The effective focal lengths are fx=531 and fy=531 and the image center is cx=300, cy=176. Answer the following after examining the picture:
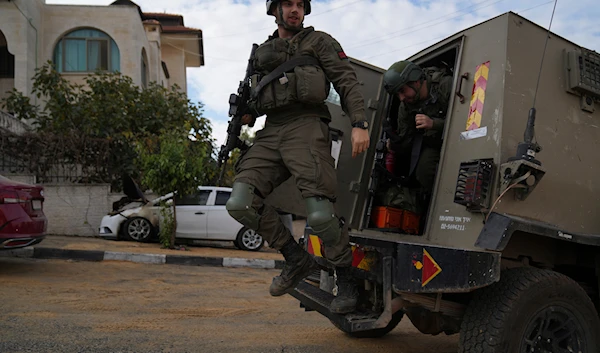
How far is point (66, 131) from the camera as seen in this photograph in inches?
497

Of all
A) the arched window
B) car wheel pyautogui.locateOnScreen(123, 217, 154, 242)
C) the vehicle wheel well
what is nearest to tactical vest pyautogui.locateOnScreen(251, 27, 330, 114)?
the vehicle wheel well

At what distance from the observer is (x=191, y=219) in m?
11.4

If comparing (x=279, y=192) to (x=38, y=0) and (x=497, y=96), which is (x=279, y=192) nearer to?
(x=497, y=96)

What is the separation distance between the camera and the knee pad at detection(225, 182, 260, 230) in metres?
3.15

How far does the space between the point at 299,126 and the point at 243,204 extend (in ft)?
1.93

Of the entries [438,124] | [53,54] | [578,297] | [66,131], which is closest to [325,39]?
[438,124]

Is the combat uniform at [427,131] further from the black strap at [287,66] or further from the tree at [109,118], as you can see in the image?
the tree at [109,118]

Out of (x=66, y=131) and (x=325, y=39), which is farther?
(x=66, y=131)

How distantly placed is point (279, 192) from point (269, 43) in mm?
1047

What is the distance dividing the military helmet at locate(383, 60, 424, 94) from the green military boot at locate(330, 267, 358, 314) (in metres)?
1.25

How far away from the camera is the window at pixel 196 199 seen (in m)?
11.5

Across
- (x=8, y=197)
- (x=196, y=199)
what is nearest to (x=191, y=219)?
(x=196, y=199)

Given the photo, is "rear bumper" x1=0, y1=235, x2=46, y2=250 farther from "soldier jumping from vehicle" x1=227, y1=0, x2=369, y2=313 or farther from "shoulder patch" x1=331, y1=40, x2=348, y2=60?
"shoulder patch" x1=331, y1=40, x2=348, y2=60

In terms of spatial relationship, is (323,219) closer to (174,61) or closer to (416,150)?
(416,150)
